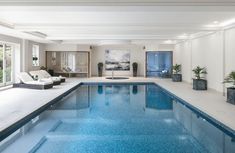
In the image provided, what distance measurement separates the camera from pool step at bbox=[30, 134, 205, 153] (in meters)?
4.37

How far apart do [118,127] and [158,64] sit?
13820mm

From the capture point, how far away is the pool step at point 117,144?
172 inches

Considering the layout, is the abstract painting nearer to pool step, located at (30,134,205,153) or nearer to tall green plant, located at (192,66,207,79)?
tall green plant, located at (192,66,207,79)

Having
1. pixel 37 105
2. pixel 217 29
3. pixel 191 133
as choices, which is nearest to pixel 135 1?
pixel 191 133

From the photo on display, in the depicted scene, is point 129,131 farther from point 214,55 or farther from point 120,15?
point 214,55

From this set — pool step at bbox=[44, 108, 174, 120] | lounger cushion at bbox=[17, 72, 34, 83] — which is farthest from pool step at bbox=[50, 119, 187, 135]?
lounger cushion at bbox=[17, 72, 34, 83]

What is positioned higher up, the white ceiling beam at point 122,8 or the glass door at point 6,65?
the white ceiling beam at point 122,8

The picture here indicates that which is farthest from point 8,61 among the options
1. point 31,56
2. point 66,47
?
point 66,47

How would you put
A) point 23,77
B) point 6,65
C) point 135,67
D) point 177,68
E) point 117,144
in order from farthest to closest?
1. point 135,67
2. point 177,68
3. point 6,65
4. point 23,77
5. point 117,144

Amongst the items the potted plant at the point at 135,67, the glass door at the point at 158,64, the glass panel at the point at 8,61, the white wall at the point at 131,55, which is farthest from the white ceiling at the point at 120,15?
the white wall at the point at 131,55

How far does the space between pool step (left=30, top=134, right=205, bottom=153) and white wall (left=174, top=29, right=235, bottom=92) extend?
205 inches

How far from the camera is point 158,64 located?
62.6 feet

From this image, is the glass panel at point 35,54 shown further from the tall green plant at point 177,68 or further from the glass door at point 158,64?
the tall green plant at point 177,68

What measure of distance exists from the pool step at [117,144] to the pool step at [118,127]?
283 millimetres
